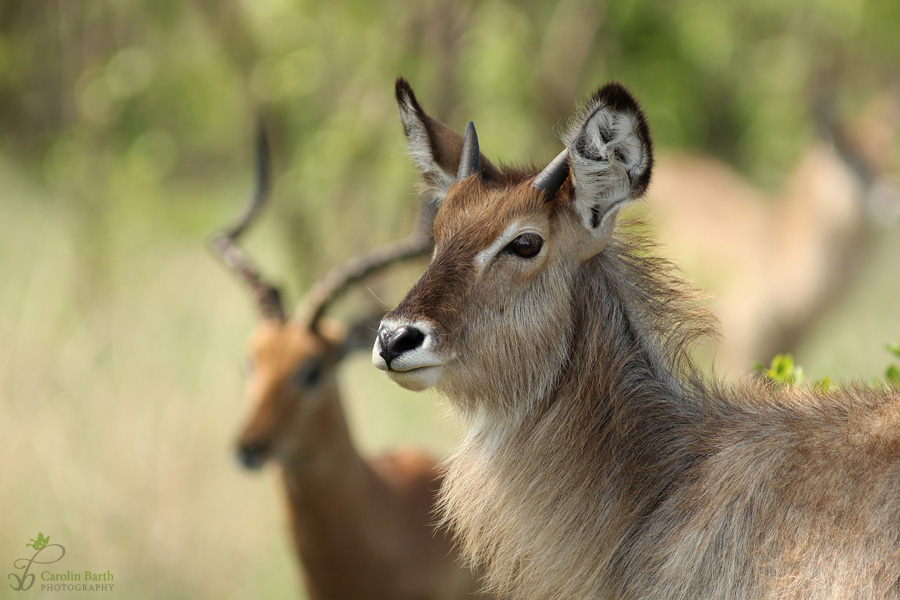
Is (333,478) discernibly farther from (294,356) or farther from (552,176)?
(552,176)

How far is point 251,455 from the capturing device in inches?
269

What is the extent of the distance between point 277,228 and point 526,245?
→ 9.76m

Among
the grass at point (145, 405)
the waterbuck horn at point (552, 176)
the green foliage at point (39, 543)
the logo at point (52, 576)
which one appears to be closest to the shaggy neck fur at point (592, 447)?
the waterbuck horn at point (552, 176)

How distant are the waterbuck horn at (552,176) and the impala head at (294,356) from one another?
3233 millimetres

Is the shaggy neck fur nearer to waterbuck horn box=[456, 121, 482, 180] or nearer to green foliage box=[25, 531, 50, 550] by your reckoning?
waterbuck horn box=[456, 121, 482, 180]

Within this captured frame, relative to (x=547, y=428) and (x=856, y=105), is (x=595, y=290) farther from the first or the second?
(x=856, y=105)

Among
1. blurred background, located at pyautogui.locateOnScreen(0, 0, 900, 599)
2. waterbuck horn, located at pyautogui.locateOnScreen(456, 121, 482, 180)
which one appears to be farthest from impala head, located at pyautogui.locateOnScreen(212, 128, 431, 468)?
waterbuck horn, located at pyautogui.locateOnScreen(456, 121, 482, 180)

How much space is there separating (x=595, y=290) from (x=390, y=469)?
4.33 m

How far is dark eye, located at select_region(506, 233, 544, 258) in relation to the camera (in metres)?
3.70

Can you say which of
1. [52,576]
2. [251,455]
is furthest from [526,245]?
[52,576]

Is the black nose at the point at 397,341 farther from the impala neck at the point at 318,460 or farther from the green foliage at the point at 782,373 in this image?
the impala neck at the point at 318,460

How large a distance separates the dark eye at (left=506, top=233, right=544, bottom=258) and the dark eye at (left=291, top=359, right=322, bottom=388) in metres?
3.75

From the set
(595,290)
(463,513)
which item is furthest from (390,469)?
(595,290)

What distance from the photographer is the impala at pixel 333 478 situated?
6.90 m
